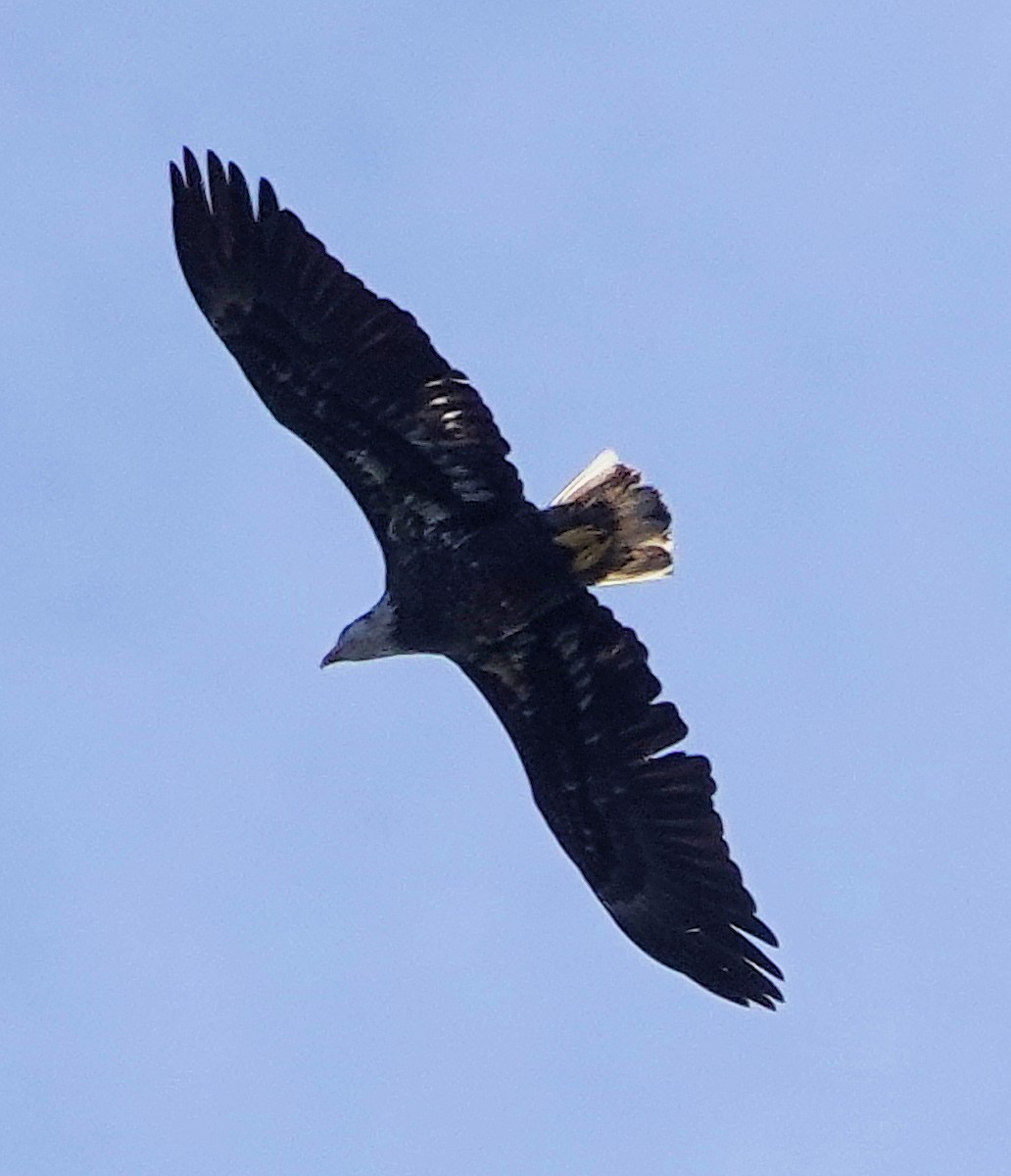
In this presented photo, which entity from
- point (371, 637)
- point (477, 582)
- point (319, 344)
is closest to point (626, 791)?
point (477, 582)

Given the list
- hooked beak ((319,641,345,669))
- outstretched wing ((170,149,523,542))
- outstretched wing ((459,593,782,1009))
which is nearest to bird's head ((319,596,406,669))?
hooked beak ((319,641,345,669))

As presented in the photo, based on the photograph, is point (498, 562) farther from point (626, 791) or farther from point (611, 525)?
point (626, 791)

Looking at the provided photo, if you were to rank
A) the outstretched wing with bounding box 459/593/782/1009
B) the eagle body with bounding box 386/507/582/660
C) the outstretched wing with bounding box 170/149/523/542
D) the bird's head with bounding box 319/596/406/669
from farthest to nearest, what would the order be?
the bird's head with bounding box 319/596/406/669, the outstretched wing with bounding box 459/593/782/1009, the eagle body with bounding box 386/507/582/660, the outstretched wing with bounding box 170/149/523/542

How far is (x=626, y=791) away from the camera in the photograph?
16.9 metres

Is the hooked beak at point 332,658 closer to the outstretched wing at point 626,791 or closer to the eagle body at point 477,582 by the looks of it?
the eagle body at point 477,582

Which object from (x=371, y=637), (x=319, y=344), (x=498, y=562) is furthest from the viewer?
(x=371, y=637)

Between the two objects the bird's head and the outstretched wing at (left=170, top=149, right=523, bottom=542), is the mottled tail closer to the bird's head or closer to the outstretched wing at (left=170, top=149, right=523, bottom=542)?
the outstretched wing at (left=170, top=149, right=523, bottom=542)

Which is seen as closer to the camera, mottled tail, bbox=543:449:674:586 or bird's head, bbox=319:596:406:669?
mottled tail, bbox=543:449:674:586

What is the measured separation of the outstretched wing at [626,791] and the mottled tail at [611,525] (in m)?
0.24

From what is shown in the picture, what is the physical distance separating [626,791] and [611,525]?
1.47 meters

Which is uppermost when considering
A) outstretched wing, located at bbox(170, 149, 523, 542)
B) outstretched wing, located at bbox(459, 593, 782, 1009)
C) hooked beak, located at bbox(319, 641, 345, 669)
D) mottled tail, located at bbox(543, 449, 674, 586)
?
outstretched wing, located at bbox(170, 149, 523, 542)

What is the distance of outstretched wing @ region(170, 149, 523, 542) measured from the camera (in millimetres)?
15898

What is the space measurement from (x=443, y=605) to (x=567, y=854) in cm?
161

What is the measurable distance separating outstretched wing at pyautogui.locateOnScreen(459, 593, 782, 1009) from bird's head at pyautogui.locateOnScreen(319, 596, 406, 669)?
0.50m
